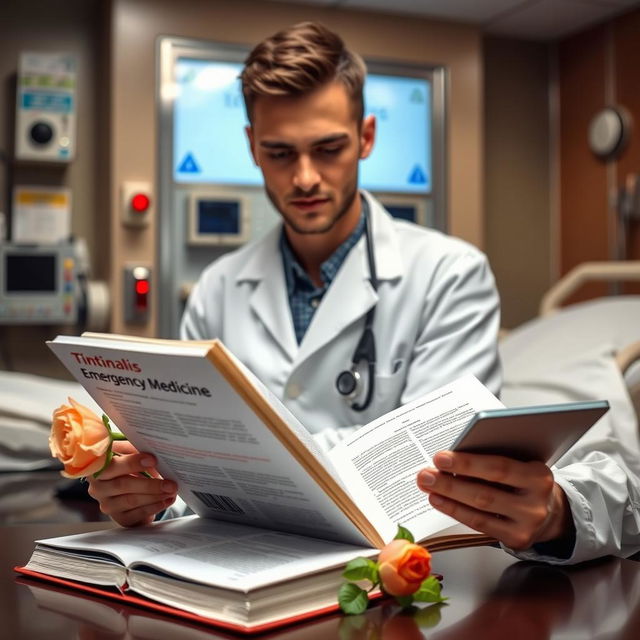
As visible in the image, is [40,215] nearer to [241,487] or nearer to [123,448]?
[123,448]

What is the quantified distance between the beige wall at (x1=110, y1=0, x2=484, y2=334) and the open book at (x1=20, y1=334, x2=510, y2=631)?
2.32 m

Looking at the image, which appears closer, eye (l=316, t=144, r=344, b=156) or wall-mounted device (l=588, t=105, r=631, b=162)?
eye (l=316, t=144, r=344, b=156)

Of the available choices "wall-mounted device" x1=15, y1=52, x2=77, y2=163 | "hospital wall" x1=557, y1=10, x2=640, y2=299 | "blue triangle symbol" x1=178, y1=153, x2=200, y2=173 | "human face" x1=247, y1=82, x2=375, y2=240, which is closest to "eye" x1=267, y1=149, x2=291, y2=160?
"human face" x1=247, y1=82, x2=375, y2=240

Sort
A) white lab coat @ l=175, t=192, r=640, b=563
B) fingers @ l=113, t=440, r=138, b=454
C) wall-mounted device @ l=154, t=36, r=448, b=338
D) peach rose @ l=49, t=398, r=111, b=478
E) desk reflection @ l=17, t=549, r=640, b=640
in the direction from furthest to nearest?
wall-mounted device @ l=154, t=36, r=448, b=338, white lab coat @ l=175, t=192, r=640, b=563, fingers @ l=113, t=440, r=138, b=454, peach rose @ l=49, t=398, r=111, b=478, desk reflection @ l=17, t=549, r=640, b=640

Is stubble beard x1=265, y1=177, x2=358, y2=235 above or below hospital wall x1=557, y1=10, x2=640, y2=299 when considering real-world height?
below

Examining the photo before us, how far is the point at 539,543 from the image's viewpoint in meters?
0.85

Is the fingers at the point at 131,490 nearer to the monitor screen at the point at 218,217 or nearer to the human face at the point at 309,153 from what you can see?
the human face at the point at 309,153

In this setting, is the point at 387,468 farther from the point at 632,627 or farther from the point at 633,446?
the point at 633,446

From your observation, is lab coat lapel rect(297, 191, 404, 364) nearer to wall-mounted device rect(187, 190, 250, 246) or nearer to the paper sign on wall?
wall-mounted device rect(187, 190, 250, 246)

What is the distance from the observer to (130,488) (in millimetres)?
873

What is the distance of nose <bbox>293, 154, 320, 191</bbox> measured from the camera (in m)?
1.49

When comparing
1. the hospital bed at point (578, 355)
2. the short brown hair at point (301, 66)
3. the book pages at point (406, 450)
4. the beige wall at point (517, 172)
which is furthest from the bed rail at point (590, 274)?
the book pages at point (406, 450)

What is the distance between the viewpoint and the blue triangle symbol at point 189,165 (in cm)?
319

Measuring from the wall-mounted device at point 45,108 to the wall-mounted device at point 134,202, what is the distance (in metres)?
0.29
